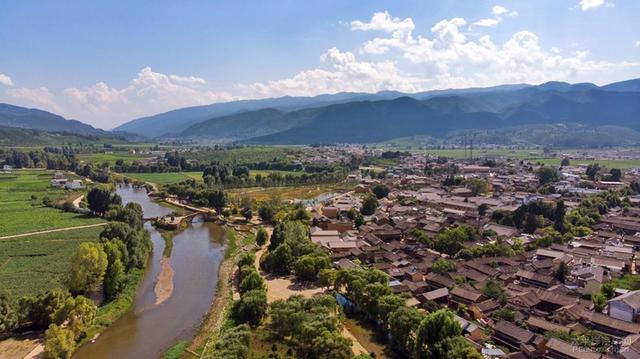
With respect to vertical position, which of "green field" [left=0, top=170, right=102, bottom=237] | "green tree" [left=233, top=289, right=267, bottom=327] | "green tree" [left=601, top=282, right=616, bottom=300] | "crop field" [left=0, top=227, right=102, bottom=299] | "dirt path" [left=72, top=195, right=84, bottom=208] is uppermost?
"green field" [left=0, top=170, right=102, bottom=237]

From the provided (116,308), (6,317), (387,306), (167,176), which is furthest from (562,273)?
(167,176)

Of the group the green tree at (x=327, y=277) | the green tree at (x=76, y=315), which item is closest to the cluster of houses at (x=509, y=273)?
the green tree at (x=327, y=277)

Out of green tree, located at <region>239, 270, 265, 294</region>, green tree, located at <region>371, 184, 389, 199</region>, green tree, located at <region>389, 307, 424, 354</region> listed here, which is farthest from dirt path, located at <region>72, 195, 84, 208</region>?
green tree, located at <region>389, 307, 424, 354</region>

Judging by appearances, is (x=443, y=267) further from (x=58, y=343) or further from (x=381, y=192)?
(x=381, y=192)

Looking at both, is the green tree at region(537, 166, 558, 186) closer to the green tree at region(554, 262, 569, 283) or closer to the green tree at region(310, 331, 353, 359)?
the green tree at region(554, 262, 569, 283)

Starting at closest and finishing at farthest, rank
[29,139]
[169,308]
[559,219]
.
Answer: [169,308]
[559,219]
[29,139]

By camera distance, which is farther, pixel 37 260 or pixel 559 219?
pixel 559 219

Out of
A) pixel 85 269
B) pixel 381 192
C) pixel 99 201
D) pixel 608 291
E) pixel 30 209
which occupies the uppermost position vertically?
pixel 99 201
